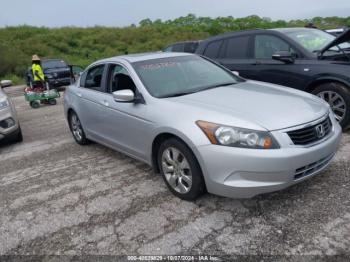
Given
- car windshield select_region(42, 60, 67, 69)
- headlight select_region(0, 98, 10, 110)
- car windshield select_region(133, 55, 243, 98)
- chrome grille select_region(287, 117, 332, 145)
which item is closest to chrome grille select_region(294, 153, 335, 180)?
chrome grille select_region(287, 117, 332, 145)

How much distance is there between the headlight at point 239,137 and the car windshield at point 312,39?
3.27m

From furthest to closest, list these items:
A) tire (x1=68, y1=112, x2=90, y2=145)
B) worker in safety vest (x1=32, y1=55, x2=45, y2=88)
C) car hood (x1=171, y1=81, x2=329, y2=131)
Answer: worker in safety vest (x1=32, y1=55, x2=45, y2=88) → tire (x1=68, y1=112, x2=90, y2=145) → car hood (x1=171, y1=81, x2=329, y2=131)

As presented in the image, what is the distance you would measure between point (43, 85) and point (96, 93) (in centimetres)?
765

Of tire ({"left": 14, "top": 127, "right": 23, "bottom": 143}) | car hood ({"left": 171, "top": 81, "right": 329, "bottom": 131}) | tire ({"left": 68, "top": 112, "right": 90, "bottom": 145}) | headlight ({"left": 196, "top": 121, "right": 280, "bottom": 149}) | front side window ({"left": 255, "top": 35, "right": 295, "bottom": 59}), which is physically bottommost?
tire ({"left": 14, "top": 127, "right": 23, "bottom": 143})

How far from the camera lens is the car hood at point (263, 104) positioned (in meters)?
3.14

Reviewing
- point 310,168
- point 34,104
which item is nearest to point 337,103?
point 310,168

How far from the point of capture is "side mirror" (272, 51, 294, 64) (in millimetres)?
5457

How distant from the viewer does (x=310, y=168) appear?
125 inches

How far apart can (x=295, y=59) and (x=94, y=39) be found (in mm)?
27920

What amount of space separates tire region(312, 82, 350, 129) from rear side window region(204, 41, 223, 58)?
2.30 metres

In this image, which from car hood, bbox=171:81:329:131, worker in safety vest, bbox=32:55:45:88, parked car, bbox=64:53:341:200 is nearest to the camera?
parked car, bbox=64:53:341:200

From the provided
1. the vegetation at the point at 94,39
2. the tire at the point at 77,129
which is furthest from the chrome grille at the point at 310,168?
the vegetation at the point at 94,39

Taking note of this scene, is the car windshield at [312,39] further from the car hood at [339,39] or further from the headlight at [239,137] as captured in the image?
the headlight at [239,137]

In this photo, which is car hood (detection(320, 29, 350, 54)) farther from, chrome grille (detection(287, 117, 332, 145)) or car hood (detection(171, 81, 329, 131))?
chrome grille (detection(287, 117, 332, 145))
